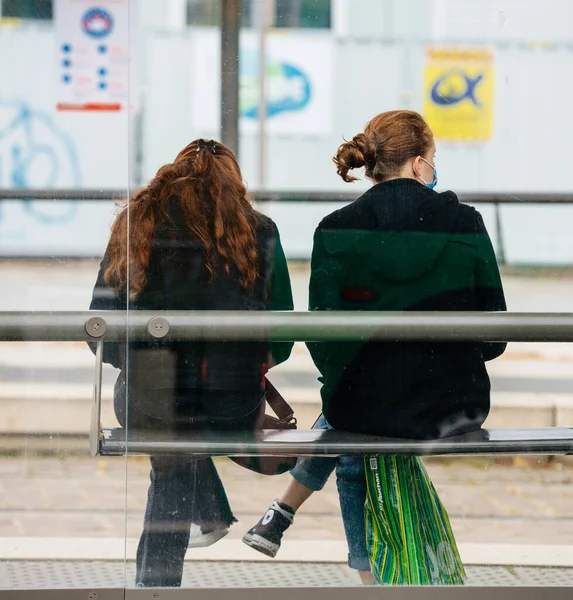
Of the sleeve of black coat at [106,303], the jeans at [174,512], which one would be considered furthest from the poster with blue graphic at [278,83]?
the jeans at [174,512]

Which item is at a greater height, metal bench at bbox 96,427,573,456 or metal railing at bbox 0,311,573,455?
metal railing at bbox 0,311,573,455

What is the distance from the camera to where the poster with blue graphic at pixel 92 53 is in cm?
259

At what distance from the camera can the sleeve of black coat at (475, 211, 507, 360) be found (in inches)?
105

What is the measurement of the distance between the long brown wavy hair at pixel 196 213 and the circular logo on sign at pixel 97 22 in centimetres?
36

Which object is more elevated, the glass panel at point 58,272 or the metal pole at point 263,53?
the metal pole at point 263,53

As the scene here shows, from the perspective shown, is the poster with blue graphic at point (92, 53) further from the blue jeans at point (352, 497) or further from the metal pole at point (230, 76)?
the blue jeans at point (352, 497)

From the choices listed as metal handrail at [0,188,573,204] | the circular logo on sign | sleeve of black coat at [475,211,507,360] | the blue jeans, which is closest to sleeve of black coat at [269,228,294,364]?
metal handrail at [0,188,573,204]

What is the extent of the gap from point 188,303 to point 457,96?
2.77 ft

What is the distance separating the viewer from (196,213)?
2613 mm

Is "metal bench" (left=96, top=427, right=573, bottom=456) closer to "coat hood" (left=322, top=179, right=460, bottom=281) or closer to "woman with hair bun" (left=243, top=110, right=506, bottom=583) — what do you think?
"woman with hair bun" (left=243, top=110, right=506, bottom=583)

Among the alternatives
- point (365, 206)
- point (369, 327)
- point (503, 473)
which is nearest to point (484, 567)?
point (503, 473)

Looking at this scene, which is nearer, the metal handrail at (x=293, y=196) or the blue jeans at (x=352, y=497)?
the metal handrail at (x=293, y=196)

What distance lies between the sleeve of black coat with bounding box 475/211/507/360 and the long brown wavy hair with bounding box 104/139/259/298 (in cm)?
58

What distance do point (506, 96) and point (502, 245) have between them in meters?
0.37
